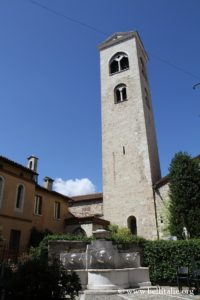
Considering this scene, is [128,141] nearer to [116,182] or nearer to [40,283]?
[116,182]

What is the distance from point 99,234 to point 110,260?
1948 mm

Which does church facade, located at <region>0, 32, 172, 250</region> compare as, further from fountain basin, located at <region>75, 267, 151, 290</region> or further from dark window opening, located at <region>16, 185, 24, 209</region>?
fountain basin, located at <region>75, 267, 151, 290</region>

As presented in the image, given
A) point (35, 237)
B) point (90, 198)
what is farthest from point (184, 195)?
point (35, 237)

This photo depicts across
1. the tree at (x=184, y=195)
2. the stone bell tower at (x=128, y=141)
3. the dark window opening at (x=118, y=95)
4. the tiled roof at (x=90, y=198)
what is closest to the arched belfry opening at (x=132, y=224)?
the stone bell tower at (x=128, y=141)

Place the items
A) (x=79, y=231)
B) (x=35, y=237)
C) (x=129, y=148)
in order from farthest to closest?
(x=129, y=148)
(x=79, y=231)
(x=35, y=237)

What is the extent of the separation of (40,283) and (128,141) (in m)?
21.9

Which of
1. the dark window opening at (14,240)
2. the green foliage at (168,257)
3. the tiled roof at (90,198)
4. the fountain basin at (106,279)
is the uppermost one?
the tiled roof at (90,198)

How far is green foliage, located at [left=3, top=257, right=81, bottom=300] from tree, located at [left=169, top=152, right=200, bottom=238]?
49.3 ft

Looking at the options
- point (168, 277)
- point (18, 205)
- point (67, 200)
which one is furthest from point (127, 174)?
point (168, 277)

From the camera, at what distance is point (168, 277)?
45.2ft

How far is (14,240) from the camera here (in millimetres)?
19188

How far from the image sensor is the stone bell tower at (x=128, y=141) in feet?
80.7

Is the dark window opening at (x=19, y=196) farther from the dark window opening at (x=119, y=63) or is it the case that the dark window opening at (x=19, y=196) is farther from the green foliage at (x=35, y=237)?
the dark window opening at (x=119, y=63)

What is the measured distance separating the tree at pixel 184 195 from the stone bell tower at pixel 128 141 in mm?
2711
